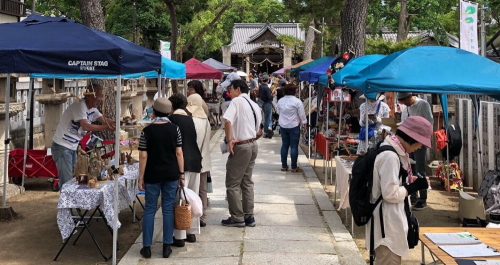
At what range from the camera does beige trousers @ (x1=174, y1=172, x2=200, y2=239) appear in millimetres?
5996

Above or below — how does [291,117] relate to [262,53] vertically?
below

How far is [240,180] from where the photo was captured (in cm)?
673

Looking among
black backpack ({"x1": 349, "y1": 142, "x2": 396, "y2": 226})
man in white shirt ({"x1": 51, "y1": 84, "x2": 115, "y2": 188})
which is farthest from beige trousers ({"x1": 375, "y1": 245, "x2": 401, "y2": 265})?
man in white shirt ({"x1": 51, "y1": 84, "x2": 115, "y2": 188})

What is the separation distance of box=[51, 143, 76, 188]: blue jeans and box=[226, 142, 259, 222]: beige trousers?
6.33ft

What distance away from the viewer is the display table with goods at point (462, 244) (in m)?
3.89

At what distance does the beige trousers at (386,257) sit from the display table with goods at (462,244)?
277 mm

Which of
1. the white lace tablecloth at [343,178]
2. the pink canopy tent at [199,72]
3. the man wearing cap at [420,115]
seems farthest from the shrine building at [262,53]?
the white lace tablecloth at [343,178]

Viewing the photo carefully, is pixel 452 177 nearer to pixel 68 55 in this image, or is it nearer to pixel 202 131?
pixel 202 131

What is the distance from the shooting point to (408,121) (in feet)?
12.9

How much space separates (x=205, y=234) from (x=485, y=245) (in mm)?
3355

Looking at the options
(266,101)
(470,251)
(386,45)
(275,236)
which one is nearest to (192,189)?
(275,236)

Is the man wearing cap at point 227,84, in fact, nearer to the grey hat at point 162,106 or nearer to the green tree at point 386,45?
the grey hat at point 162,106

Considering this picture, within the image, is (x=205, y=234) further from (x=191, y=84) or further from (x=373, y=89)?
(x=373, y=89)

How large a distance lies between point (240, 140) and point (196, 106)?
0.68m
